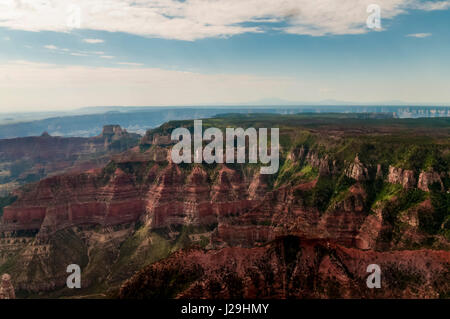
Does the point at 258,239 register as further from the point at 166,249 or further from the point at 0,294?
the point at 0,294
